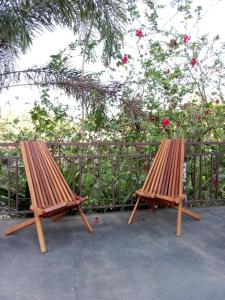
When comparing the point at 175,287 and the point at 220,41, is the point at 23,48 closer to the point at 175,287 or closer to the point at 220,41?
the point at 220,41

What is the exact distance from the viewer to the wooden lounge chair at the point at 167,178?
318 cm

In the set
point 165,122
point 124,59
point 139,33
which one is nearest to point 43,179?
point 165,122

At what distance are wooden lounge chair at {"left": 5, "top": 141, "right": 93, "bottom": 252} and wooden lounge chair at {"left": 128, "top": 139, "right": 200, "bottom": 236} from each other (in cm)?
72

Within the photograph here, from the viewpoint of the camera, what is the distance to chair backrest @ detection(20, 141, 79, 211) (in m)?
2.90

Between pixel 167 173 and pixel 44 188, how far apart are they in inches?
51.8

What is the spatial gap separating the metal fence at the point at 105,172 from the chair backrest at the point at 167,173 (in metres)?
0.27

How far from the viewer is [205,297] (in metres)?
1.94

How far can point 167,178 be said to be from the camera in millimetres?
3400

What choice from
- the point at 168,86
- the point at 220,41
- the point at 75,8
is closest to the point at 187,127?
the point at 168,86

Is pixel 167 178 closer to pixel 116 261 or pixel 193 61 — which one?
pixel 116 261

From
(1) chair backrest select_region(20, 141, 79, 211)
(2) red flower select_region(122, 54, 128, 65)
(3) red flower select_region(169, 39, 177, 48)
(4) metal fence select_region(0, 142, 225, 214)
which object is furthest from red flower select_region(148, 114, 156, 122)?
(1) chair backrest select_region(20, 141, 79, 211)

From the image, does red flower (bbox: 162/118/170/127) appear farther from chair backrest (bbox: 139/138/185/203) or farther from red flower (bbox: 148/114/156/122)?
chair backrest (bbox: 139/138/185/203)

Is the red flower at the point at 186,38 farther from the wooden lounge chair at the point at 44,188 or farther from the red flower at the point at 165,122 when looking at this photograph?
the wooden lounge chair at the point at 44,188

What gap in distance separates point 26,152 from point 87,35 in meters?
2.34
